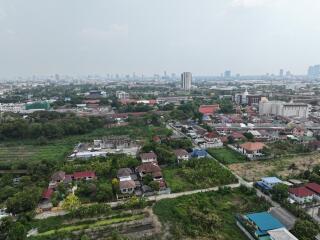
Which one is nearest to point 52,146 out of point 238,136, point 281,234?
point 238,136

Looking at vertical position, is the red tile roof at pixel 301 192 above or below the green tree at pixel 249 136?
above

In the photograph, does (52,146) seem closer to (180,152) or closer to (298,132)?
(180,152)

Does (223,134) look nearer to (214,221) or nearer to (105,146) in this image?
(105,146)

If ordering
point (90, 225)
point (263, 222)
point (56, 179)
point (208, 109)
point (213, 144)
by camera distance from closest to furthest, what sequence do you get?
1. point (263, 222)
2. point (90, 225)
3. point (56, 179)
4. point (213, 144)
5. point (208, 109)

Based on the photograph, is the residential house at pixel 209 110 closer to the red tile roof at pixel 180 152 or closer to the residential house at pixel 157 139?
the residential house at pixel 157 139

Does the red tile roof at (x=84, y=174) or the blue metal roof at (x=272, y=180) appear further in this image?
the red tile roof at (x=84, y=174)

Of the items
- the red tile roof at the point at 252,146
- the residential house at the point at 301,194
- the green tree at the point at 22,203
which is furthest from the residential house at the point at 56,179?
the red tile roof at the point at 252,146

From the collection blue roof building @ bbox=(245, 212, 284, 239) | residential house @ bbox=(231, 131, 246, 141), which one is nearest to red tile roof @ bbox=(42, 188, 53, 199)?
blue roof building @ bbox=(245, 212, 284, 239)

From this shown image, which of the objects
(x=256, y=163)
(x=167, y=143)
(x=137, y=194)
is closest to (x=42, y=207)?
(x=137, y=194)
